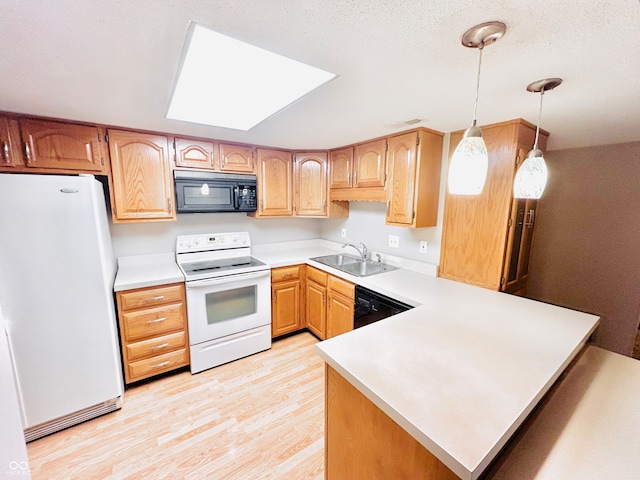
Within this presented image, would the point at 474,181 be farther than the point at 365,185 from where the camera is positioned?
No

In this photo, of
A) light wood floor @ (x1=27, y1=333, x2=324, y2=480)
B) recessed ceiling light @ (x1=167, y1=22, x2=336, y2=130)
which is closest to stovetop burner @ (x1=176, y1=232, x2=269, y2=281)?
light wood floor @ (x1=27, y1=333, x2=324, y2=480)

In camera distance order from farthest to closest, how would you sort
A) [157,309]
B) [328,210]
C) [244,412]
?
[328,210], [157,309], [244,412]

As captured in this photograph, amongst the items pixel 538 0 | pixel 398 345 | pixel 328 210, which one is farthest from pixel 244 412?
pixel 538 0

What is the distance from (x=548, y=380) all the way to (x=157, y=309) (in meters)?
2.42

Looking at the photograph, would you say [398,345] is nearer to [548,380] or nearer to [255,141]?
[548,380]

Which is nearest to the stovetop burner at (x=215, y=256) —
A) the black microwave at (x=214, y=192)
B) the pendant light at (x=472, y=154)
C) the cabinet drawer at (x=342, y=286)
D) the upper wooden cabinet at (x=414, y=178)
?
the black microwave at (x=214, y=192)

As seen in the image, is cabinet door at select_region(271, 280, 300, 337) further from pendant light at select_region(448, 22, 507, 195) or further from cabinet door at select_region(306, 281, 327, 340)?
pendant light at select_region(448, 22, 507, 195)

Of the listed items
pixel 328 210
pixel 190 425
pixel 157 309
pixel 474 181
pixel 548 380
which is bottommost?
pixel 190 425

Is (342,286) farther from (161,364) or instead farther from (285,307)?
(161,364)

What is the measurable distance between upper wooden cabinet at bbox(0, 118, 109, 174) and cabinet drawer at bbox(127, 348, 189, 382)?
4.99 ft

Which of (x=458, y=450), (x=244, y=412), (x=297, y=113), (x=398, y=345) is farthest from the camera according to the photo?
(x=244, y=412)

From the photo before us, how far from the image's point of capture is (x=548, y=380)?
0.96 m

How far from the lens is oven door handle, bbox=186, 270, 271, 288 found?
217 cm

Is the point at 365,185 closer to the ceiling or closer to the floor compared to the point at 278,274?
closer to the ceiling
